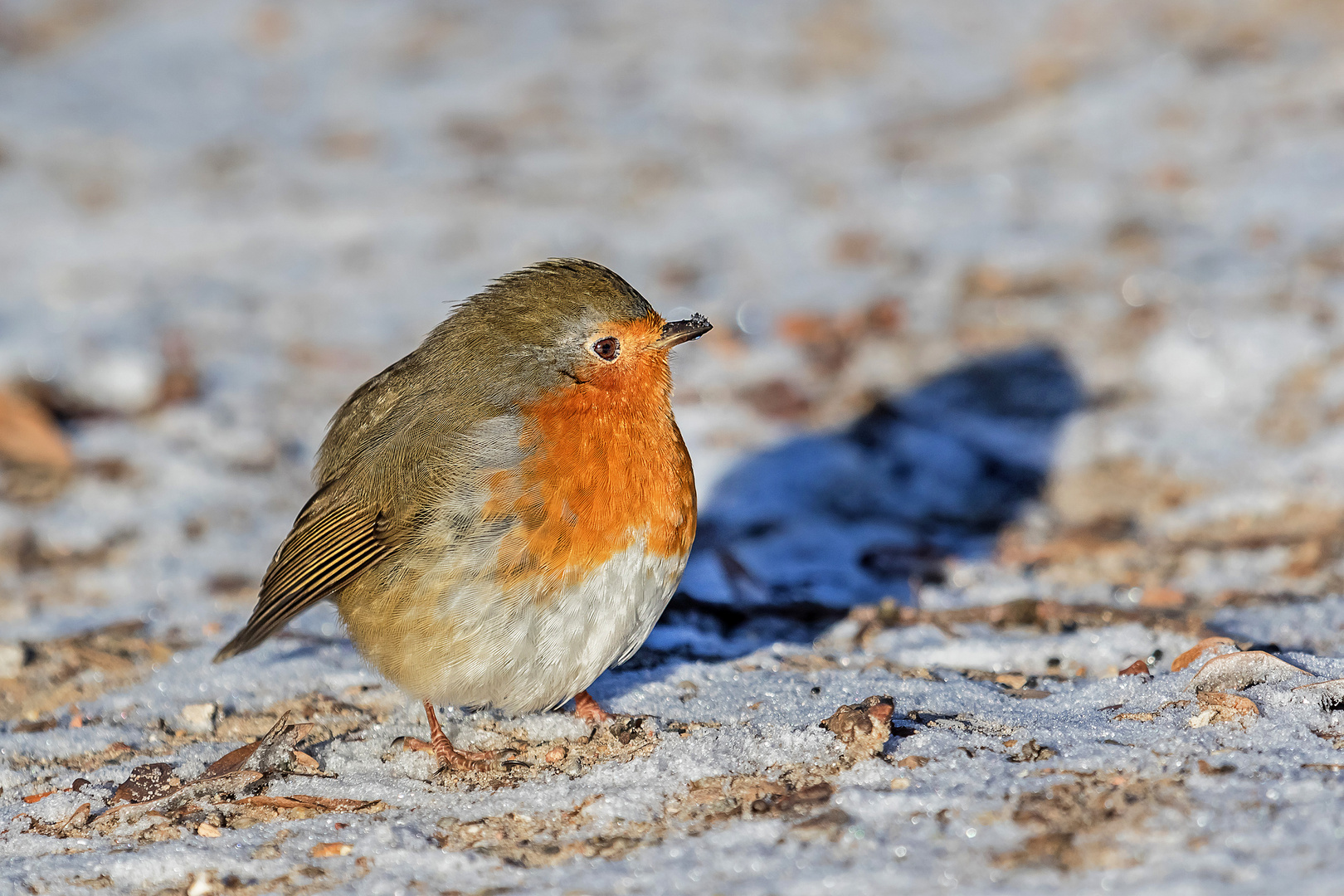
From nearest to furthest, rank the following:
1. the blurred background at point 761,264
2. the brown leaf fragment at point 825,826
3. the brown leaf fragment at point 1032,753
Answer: the brown leaf fragment at point 825,826 → the brown leaf fragment at point 1032,753 → the blurred background at point 761,264

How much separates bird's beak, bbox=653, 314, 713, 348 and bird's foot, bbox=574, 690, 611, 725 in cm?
102

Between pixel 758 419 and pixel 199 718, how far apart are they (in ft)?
9.75

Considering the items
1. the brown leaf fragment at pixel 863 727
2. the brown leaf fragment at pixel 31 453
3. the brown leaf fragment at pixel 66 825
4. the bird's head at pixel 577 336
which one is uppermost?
the bird's head at pixel 577 336

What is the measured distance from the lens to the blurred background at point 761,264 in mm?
5043

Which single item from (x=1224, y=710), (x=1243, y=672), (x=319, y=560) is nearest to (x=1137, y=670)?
(x=1243, y=672)

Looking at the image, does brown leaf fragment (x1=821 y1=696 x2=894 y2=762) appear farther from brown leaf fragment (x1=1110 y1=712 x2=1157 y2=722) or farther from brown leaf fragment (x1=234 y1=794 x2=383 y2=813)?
brown leaf fragment (x1=234 y1=794 x2=383 y2=813)

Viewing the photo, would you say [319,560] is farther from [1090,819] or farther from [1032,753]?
[1090,819]

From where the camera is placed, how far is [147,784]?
3.29 meters

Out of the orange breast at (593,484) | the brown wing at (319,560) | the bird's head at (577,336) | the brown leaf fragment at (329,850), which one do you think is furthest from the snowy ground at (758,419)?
the bird's head at (577,336)

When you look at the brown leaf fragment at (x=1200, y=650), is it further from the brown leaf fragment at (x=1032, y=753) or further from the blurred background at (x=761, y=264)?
the blurred background at (x=761, y=264)

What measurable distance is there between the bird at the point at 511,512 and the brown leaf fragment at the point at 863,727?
0.59 metres

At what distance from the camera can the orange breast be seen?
329cm

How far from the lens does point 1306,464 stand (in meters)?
5.11

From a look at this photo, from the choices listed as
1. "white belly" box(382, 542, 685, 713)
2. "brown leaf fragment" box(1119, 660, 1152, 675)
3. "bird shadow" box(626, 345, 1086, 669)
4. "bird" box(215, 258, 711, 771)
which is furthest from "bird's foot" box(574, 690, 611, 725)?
"brown leaf fragment" box(1119, 660, 1152, 675)
